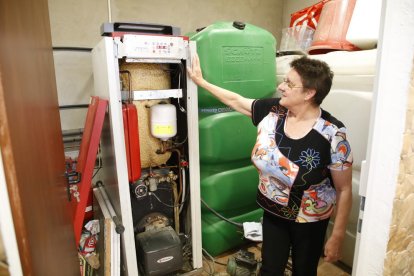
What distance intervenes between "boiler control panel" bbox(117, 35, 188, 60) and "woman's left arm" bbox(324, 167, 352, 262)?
1.03 metres

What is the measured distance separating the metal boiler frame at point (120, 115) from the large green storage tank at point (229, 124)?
0.70ft

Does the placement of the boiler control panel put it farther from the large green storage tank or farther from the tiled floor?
the tiled floor

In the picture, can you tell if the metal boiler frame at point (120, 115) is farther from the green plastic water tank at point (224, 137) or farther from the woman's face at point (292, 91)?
the woman's face at point (292, 91)

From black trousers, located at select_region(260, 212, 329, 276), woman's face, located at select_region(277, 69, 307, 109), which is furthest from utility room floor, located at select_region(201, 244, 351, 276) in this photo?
woman's face, located at select_region(277, 69, 307, 109)

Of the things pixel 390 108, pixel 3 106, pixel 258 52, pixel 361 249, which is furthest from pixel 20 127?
pixel 258 52

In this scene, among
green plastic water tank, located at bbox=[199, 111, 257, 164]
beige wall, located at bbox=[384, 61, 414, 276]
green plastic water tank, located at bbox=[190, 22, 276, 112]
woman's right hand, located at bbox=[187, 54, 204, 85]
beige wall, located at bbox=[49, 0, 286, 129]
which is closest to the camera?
beige wall, located at bbox=[384, 61, 414, 276]

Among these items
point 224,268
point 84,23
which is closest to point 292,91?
point 224,268

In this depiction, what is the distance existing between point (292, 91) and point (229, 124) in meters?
0.70

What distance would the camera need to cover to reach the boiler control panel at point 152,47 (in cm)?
139

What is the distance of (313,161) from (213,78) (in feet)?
2.89

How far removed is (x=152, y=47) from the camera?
4.73 ft

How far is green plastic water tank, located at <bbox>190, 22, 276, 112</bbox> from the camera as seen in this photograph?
1.80m

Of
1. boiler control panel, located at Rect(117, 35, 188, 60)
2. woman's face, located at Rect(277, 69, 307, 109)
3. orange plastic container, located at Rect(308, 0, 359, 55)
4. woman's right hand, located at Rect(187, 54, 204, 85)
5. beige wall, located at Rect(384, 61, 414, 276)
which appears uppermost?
orange plastic container, located at Rect(308, 0, 359, 55)

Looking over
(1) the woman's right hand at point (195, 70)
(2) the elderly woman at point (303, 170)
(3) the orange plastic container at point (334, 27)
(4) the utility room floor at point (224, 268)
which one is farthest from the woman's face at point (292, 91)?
(4) the utility room floor at point (224, 268)
